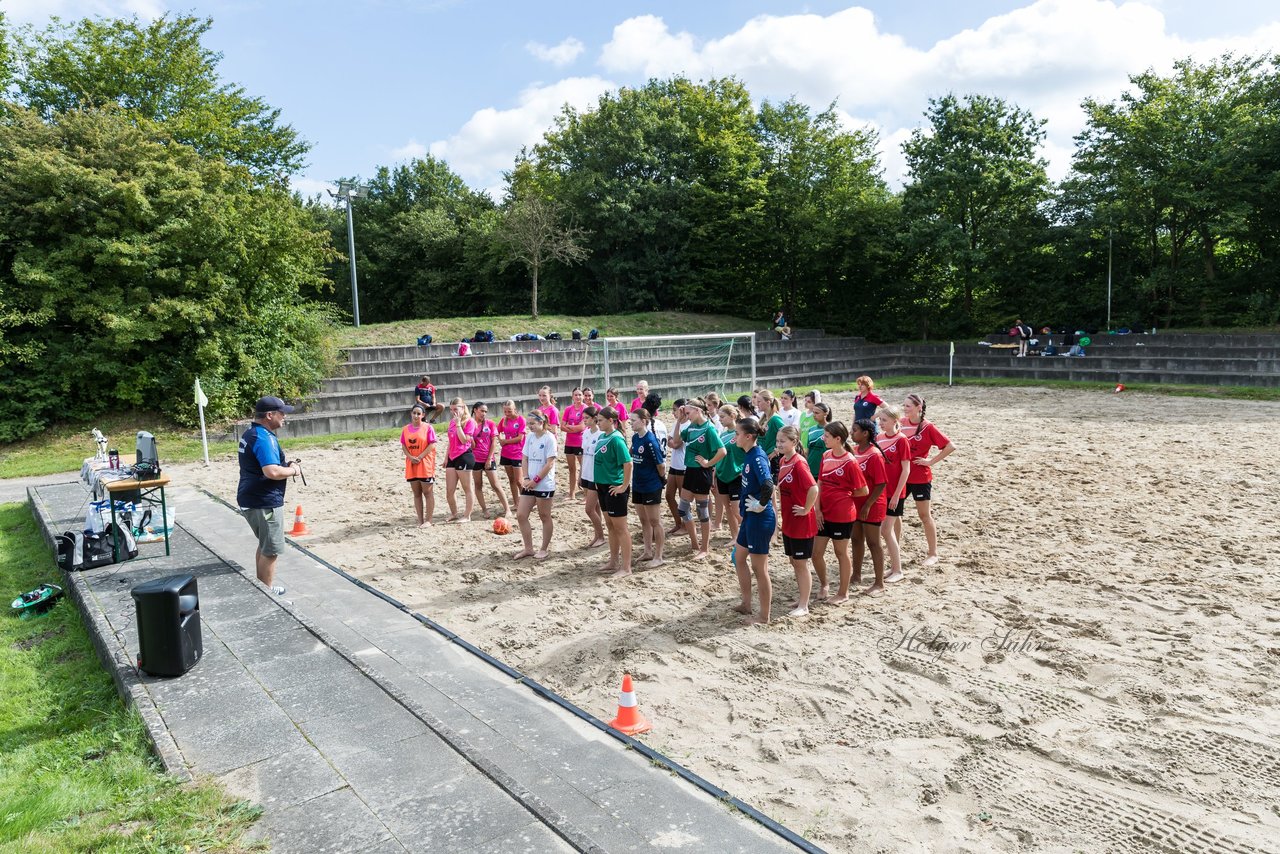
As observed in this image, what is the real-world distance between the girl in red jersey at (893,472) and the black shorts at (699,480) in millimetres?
1936

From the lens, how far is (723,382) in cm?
2348

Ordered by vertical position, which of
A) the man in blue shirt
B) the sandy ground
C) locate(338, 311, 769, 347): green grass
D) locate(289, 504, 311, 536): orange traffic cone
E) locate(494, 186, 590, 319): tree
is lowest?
the sandy ground

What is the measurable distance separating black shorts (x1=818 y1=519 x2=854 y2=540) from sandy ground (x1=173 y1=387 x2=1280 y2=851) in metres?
0.68

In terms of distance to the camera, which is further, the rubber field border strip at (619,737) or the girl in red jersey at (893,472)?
the girl in red jersey at (893,472)

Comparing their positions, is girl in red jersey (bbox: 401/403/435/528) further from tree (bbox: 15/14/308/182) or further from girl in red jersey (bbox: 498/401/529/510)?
tree (bbox: 15/14/308/182)

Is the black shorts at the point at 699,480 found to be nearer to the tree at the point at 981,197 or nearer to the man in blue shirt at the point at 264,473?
the man in blue shirt at the point at 264,473

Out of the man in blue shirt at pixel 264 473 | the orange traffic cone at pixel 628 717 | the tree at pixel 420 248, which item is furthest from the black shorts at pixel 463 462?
the tree at pixel 420 248

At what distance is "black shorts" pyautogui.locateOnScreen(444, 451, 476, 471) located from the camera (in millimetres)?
10703

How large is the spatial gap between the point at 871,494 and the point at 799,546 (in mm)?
1051

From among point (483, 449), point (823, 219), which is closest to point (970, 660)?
point (483, 449)

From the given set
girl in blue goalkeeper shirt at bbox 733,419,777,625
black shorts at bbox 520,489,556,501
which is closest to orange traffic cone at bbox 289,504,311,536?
black shorts at bbox 520,489,556,501

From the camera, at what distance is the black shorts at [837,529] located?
7168mm

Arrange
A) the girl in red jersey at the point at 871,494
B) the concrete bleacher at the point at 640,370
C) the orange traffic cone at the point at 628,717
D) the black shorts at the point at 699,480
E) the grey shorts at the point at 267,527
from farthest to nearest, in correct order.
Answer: the concrete bleacher at the point at 640,370 → the black shorts at the point at 699,480 → the girl in red jersey at the point at 871,494 → the grey shorts at the point at 267,527 → the orange traffic cone at the point at 628,717

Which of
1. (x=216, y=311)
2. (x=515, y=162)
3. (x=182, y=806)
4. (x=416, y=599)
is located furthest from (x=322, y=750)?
(x=515, y=162)
